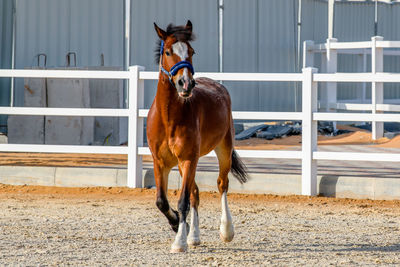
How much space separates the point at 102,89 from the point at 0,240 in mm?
9683

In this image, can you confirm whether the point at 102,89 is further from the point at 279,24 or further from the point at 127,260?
the point at 127,260

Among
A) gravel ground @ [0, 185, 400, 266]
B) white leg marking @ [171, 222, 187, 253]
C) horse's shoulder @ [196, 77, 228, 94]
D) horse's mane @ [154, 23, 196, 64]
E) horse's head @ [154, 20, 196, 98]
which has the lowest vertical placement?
gravel ground @ [0, 185, 400, 266]

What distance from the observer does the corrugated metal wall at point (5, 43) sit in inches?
694

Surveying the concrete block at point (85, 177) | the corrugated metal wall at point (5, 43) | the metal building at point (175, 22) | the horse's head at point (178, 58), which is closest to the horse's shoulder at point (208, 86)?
the horse's head at point (178, 58)

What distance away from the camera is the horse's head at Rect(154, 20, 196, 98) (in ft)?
18.7

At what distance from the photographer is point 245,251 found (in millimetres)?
6320

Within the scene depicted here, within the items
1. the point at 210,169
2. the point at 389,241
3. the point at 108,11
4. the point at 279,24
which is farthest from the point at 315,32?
Answer: the point at 389,241

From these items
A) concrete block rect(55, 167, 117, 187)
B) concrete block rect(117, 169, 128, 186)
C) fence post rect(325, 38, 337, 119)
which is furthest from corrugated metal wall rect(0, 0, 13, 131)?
concrete block rect(117, 169, 128, 186)

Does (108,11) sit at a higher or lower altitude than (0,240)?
higher

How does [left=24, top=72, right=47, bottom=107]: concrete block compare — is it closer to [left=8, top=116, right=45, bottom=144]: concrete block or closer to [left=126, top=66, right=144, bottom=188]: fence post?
[left=8, top=116, right=45, bottom=144]: concrete block

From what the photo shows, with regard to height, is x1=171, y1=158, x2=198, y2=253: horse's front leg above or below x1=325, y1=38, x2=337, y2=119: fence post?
below

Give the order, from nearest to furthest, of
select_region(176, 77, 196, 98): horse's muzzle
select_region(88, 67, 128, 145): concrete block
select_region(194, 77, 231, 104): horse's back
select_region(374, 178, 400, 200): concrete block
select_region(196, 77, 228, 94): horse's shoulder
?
select_region(176, 77, 196, 98): horse's muzzle < select_region(194, 77, 231, 104): horse's back < select_region(196, 77, 228, 94): horse's shoulder < select_region(374, 178, 400, 200): concrete block < select_region(88, 67, 128, 145): concrete block

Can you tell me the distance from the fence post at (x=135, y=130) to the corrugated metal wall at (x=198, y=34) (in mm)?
5920

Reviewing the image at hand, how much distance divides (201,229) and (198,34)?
12.2 meters
